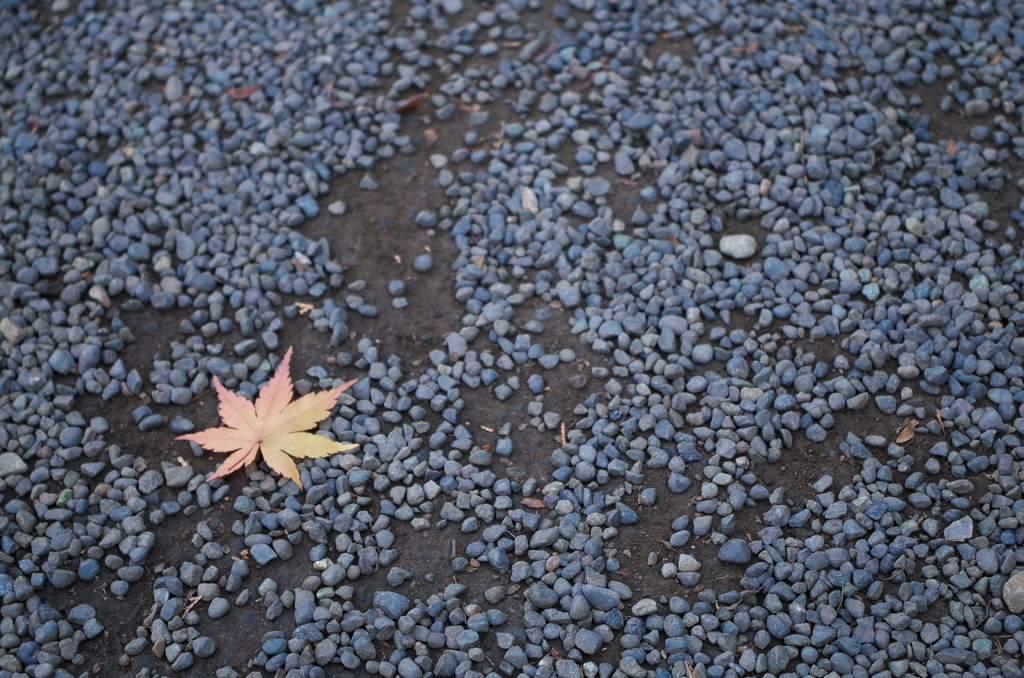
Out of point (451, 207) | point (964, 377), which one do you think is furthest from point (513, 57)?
point (964, 377)

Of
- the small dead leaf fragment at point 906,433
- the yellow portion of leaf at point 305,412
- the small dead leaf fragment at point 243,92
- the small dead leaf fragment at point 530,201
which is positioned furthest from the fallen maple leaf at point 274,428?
the small dead leaf fragment at point 906,433

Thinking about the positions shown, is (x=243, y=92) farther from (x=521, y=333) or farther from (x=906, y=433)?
(x=906, y=433)

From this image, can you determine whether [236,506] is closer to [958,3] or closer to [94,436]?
[94,436]

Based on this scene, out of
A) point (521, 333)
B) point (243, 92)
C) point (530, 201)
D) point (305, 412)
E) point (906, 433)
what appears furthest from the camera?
point (243, 92)

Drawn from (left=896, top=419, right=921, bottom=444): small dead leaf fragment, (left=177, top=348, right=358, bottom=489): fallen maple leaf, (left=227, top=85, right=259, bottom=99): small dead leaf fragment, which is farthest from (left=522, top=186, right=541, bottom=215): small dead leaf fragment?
(left=896, top=419, right=921, bottom=444): small dead leaf fragment

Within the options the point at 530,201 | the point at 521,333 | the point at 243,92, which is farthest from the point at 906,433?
the point at 243,92

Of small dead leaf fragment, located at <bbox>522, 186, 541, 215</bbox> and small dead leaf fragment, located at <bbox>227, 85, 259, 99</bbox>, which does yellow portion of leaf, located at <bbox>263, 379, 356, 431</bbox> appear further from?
small dead leaf fragment, located at <bbox>227, 85, 259, 99</bbox>
